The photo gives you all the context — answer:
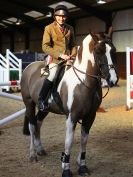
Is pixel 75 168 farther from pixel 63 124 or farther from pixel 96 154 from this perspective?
pixel 63 124

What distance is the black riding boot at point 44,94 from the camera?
5.07m

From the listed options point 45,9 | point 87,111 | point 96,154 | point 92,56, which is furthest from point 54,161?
point 45,9

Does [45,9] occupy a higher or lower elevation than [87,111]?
higher

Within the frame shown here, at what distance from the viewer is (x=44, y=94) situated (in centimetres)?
515

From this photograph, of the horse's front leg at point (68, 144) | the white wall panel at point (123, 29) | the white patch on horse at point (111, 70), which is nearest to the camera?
the white patch on horse at point (111, 70)

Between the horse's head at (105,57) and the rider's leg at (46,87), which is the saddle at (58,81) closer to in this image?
the rider's leg at (46,87)

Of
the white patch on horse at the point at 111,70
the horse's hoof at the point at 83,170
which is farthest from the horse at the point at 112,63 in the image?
the horse's hoof at the point at 83,170

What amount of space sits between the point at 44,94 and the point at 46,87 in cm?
11

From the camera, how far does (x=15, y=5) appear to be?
29406 millimetres

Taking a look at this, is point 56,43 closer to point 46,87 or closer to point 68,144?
point 46,87

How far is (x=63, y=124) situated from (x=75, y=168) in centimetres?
344

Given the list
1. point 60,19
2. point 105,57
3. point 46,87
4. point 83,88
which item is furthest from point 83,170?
point 60,19

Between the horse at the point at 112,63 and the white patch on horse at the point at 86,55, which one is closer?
the horse at the point at 112,63

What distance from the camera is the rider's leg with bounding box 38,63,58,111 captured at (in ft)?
16.5
